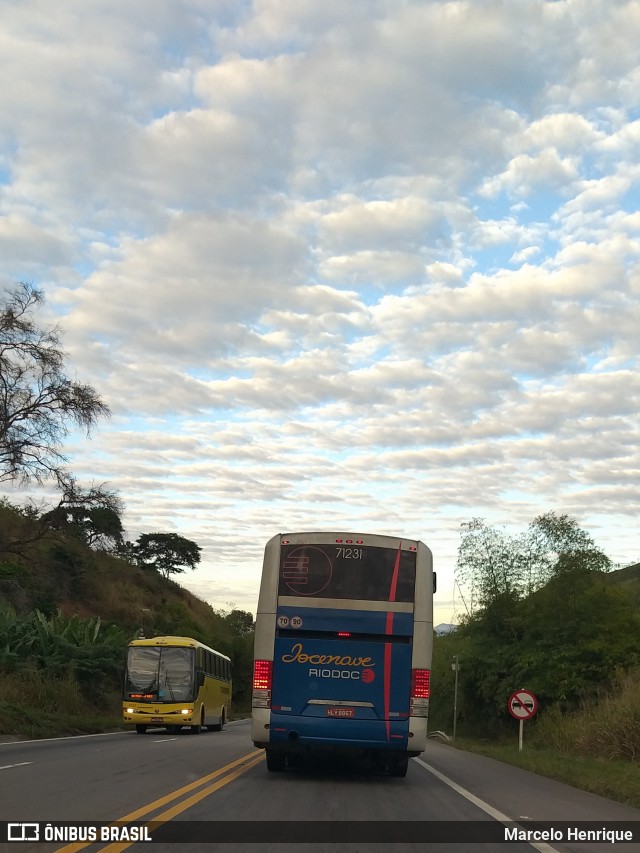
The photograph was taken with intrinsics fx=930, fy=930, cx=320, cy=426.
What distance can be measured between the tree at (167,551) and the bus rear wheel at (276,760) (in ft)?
305

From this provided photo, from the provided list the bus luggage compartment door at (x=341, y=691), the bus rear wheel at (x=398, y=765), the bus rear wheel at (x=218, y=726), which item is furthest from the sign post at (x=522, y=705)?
the bus rear wheel at (x=218, y=726)

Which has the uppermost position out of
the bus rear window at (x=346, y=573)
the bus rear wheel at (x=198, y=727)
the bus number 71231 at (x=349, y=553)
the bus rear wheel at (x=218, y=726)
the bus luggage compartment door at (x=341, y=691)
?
the bus number 71231 at (x=349, y=553)

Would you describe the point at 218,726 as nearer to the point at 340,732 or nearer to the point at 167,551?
the point at 340,732

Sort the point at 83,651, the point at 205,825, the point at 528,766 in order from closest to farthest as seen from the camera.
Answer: the point at 205,825 < the point at 528,766 < the point at 83,651

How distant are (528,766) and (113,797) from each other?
1149 centimetres

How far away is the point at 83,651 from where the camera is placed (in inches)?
1435

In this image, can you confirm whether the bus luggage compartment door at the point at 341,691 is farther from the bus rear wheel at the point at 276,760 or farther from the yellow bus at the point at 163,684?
the yellow bus at the point at 163,684

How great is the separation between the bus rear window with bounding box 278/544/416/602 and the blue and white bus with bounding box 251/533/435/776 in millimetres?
16

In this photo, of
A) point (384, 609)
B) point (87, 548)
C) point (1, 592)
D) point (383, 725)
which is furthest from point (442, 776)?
point (1, 592)

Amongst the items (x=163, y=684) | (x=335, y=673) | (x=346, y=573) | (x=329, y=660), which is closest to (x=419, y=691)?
(x=335, y=673)

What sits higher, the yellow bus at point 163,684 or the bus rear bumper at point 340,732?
the bus rear bumper at point 340,732

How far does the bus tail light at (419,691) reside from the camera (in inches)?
573

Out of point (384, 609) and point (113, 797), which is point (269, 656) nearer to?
point (384, 609)

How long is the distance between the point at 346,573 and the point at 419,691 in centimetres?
216
